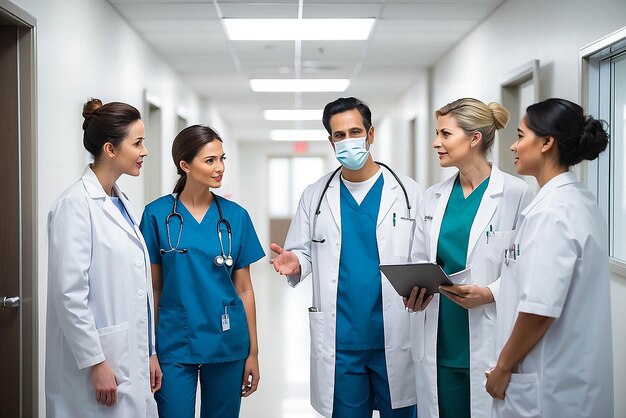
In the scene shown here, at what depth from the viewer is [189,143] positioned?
2283mm

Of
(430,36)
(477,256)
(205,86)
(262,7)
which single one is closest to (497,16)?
(430,36)

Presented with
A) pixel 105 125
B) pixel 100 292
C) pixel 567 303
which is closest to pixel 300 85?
pixel 105 125

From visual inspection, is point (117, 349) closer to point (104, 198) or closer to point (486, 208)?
point (104, 198)

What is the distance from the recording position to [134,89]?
15.7 ft

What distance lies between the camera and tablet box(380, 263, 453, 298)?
6.39 feet

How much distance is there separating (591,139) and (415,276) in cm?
62

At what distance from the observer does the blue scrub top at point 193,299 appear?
2.17 m

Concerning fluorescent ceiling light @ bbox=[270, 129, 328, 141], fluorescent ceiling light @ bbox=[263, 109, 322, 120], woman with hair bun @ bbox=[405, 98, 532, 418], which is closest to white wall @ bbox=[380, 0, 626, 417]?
woman with hair bun @ bbox=[405, 98, 532, 418]

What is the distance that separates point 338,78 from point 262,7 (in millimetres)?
2794

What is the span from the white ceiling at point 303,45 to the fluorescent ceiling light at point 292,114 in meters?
0.74

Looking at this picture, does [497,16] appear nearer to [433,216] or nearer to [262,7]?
[262,7]

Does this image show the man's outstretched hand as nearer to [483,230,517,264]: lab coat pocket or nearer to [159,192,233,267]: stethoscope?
[159,192,233,267]: stethoscope

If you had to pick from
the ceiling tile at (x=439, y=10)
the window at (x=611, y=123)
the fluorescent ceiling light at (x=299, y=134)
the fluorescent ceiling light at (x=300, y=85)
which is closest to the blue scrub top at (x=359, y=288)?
the window at (x=611, y=123)

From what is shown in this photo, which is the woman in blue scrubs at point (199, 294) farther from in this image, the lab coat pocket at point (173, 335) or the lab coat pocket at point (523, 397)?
the lab coat pocket at point (523, 397)
